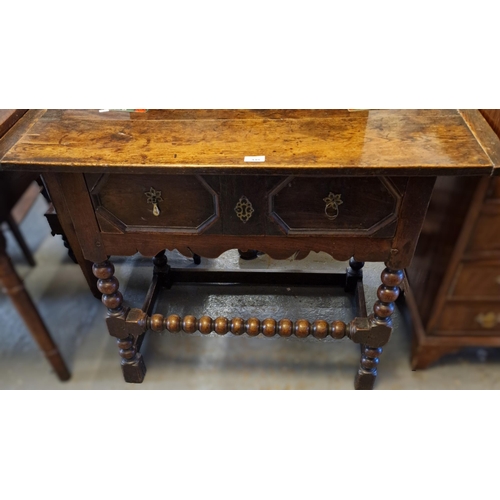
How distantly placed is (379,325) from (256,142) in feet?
2.49

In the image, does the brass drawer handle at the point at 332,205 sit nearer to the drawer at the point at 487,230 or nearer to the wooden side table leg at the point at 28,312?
the drawer at the point at 487,230

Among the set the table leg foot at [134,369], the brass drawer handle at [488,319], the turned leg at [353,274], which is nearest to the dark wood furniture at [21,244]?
the table leg foot at [134,369]

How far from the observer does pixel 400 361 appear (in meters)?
1.75

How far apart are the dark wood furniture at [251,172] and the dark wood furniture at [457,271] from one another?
0.60 ft

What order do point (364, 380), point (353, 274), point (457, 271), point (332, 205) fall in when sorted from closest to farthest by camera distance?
point (332, 205) < point (457, 271) < point (364, 380) < point (353, 274)

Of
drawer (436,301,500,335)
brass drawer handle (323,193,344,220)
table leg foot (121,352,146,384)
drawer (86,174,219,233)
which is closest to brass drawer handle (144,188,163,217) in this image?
drawer (86,174,219,233)

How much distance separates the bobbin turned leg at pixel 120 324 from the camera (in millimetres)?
1414

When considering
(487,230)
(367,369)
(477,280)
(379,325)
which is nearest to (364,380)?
(367,369)

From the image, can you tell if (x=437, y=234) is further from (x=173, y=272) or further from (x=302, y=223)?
(x=173, y=272)

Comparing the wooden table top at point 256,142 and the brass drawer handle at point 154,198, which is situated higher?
the wooden table top at point 256,142

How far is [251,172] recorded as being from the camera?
1059 mm

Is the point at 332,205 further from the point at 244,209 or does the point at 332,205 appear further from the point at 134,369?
the point at 134,369

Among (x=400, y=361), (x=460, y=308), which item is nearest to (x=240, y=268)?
(x=400, y=361)

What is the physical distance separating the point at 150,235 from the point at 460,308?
1093 mm
